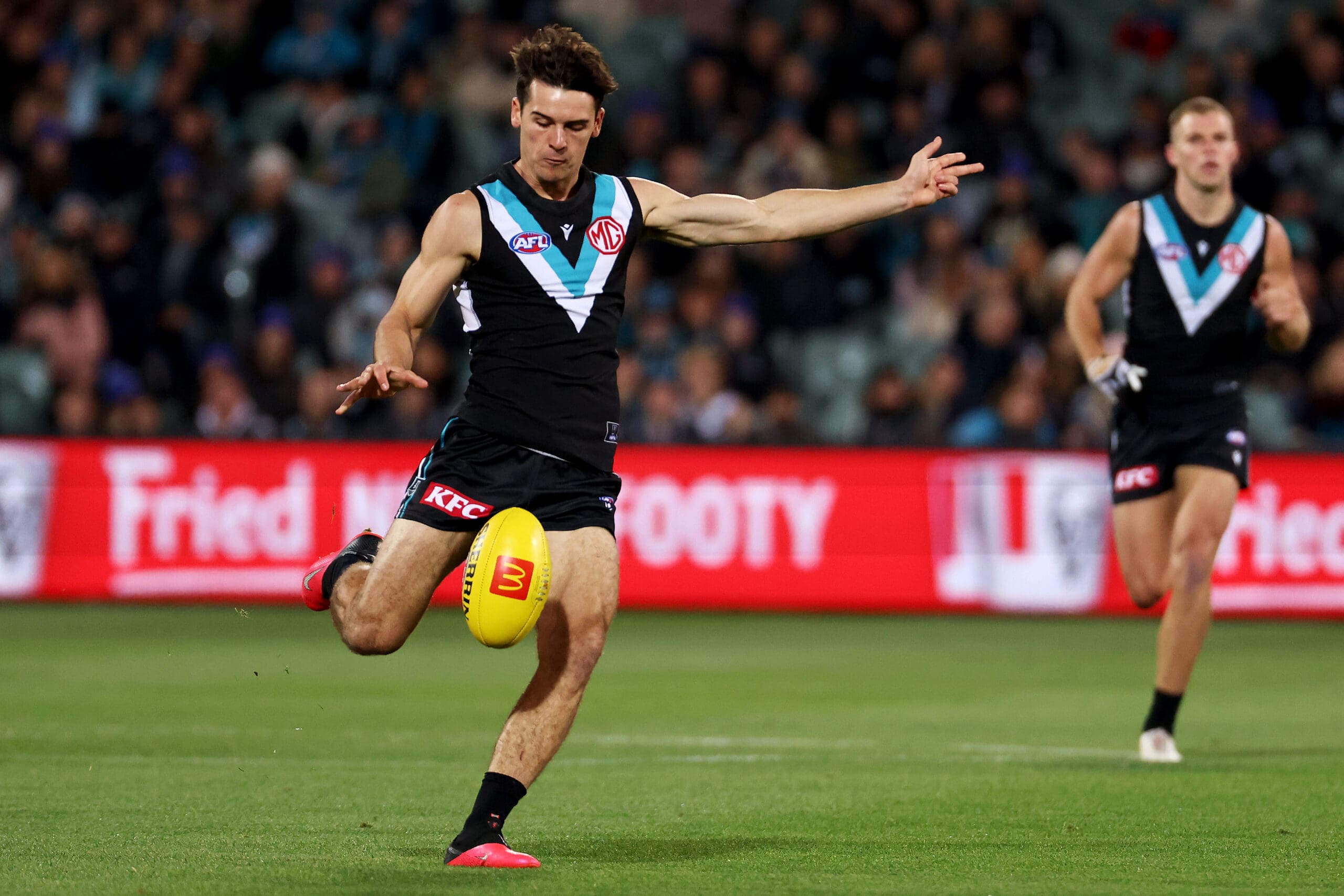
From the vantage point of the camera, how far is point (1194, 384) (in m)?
9.12

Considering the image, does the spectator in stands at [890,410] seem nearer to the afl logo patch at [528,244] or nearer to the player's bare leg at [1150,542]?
the player's bare leg at [1150,542]

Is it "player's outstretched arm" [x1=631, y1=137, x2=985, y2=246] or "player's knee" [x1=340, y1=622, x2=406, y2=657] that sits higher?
"player's outstretched arm" [x1=631, y1=137, x2=985, y2=246]

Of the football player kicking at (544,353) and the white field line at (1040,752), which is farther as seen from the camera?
the white field line at (1040,752)

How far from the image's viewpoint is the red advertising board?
1550 cm

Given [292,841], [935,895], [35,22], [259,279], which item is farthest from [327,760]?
[35,22]

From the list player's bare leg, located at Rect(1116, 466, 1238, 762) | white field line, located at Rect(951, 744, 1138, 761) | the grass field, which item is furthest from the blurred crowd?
white field line, located at Rect(951, 744, 1138, 761)

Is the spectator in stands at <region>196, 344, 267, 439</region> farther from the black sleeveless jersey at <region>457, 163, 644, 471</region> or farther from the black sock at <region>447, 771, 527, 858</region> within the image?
the black sock at <region>447, 771, 527, 858</region>

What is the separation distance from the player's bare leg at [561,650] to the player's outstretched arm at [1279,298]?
4058mm

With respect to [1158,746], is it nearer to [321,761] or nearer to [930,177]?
[930,177]

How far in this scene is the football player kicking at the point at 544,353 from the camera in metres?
6.14

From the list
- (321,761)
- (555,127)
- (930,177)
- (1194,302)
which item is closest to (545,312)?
(555,127)

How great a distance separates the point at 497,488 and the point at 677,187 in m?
12.8

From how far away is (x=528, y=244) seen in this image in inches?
244

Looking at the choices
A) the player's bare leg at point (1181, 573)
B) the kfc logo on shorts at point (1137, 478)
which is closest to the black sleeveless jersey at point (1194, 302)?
the kfc logo on shorts at point (1137, 478)
